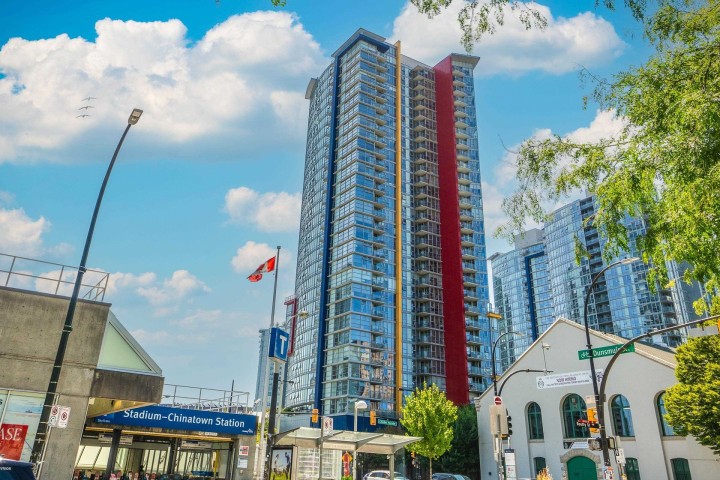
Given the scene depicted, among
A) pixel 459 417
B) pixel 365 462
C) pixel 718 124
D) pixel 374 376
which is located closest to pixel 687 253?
pixel 718 124

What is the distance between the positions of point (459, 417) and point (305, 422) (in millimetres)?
25324

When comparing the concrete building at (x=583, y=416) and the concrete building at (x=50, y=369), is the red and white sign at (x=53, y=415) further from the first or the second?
the concrete building at (x=583, y=416)

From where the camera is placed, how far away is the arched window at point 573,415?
37.8 meters

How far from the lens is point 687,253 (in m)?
9.77

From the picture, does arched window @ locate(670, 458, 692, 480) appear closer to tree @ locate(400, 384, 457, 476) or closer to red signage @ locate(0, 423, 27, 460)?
tree @ locate(400, 384, 457, 476)

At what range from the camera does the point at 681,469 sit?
32031 mm

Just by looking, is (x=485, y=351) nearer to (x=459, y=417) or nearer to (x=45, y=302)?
(x=459, y=417)

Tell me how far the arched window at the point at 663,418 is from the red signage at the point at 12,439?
35.3 meters

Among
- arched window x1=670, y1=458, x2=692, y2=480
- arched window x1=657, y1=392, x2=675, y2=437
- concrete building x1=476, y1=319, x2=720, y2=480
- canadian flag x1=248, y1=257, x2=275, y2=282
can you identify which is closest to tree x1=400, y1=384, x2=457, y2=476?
concrete building x1=476, y1=319, x2=720, y2=480

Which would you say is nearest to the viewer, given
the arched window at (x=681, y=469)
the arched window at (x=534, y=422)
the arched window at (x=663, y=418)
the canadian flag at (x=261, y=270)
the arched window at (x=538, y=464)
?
the canadian flag at (x=261, y=270)

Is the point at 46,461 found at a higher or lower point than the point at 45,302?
lower

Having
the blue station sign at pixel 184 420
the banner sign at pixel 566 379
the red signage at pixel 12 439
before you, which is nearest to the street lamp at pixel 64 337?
the red signage at pixel 12 439

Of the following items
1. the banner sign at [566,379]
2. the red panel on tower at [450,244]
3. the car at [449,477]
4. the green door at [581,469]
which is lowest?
the car at [449,477]

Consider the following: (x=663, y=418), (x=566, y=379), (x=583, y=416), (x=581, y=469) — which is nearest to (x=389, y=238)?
(x=583, y=416)
